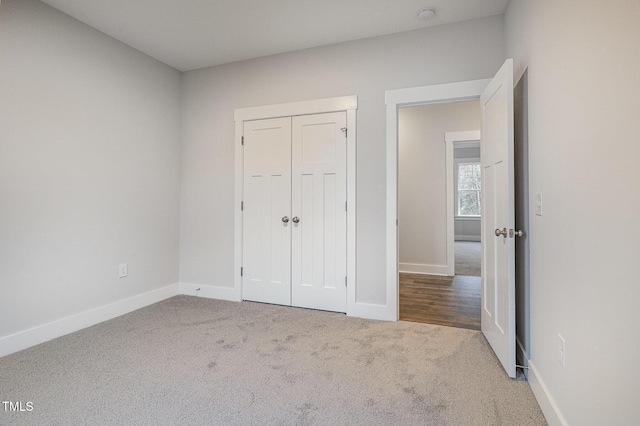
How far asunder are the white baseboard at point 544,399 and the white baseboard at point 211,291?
267cm

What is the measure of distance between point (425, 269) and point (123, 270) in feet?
13.2

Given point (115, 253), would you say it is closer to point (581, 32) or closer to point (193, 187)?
point (193, 187)

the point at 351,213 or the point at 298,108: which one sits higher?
the point at 298,108

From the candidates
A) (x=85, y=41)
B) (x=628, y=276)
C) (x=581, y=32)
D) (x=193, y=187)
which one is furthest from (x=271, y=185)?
(x=628, y=276)

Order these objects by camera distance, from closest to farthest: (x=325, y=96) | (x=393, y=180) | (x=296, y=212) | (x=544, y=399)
Answer: (x=544, y=399) → (x=393, y=180) → (x=325, y=96) → (x=296, y=212)

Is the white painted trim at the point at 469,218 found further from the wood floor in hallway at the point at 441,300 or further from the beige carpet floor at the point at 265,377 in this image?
the beige carpet floor at the point at 265,377

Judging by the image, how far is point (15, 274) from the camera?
2.29m

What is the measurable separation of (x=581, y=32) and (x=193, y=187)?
3.53 meters

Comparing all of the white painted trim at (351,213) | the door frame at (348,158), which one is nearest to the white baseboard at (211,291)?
the door frame at (348,158)

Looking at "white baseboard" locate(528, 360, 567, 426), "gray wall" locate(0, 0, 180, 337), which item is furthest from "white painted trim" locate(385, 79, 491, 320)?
"gray wall" locate(0, 0, 180, 337)

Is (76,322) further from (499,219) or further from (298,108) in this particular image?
(499,219)

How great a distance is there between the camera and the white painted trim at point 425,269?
485 cm

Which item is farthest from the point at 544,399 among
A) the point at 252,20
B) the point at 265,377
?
the point at 252,20

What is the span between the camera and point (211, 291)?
11.9 ft
